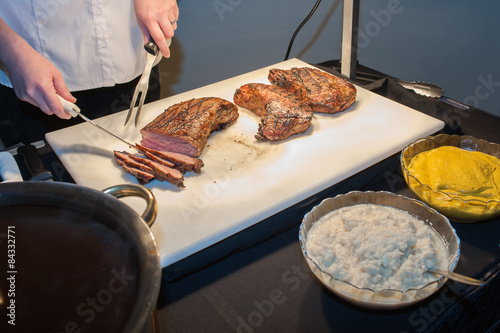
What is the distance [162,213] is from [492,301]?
1322 millimetres

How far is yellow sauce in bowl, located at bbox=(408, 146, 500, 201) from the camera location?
156 cm

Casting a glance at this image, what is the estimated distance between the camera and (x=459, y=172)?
1.62m

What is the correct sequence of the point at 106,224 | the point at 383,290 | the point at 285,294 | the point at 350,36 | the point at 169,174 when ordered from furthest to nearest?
the point at 350,36 < the point at 169,174 < the point at 285,294 < the point at 383,290 < the point at 106,224

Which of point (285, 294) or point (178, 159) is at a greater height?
point (178, 159)

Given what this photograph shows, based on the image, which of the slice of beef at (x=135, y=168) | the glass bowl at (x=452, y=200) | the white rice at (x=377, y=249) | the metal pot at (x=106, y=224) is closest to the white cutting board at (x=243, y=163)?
the slice of beef at (x=135, y=168)

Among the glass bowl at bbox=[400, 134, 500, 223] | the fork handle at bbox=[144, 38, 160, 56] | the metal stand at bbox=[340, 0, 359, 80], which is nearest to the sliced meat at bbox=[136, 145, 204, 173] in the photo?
the fork handle at bbox=[144, 38, 160, 56]

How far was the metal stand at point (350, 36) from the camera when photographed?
2.35 metres

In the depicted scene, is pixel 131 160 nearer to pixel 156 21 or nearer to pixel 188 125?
pixel 188 125

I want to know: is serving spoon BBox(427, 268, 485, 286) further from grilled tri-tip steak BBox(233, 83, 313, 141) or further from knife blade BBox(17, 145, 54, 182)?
knife blade BBox(17, 145, 54, 182)

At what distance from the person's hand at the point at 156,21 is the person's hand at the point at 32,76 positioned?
0.56 metres

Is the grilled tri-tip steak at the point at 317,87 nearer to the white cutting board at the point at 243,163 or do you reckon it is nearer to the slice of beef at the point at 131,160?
the white cutting board at the point at 243,163

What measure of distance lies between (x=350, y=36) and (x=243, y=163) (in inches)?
45.5

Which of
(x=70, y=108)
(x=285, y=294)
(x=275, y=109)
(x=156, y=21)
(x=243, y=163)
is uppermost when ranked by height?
(x=156, y=21)

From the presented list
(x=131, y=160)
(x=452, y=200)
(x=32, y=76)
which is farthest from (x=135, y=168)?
(x=452, y=200)
